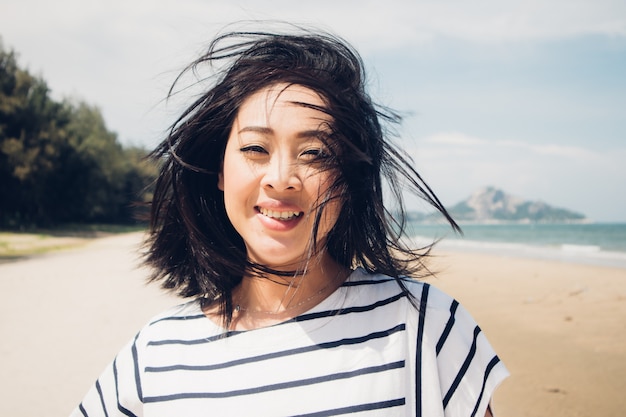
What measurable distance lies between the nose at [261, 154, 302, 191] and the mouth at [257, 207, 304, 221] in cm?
7

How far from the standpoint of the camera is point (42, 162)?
97.3 feet

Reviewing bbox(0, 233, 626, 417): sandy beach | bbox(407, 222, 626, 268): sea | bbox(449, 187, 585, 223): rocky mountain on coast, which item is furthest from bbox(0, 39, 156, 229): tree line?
bbox(449, 187, 585, 223): rocky mountain on coast

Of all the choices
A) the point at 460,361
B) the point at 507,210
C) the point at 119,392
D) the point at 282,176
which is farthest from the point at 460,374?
the point at 507,210

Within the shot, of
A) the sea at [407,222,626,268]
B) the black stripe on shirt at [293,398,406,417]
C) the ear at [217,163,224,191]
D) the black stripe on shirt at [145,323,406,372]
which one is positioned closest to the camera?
the black stripe on shirt at [293,398,406,417]

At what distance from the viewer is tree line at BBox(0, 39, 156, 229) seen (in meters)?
28.6

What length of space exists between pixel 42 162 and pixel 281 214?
3275 cm

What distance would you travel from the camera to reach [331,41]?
1660 mm

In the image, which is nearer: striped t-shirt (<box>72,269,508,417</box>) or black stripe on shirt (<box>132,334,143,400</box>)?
striped t-shirt (<box>72,269,508,417</box>)

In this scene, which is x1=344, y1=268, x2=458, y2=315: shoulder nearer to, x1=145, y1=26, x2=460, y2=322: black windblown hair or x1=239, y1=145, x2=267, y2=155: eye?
x1=145, y1=26, x2=460, y2=322: black windblown hair

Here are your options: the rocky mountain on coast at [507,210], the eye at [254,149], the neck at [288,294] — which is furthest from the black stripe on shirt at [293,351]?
the rocky mountain on coast at [507,210]

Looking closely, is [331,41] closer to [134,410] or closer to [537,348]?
[134,410]

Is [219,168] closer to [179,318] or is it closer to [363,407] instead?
[179,318]

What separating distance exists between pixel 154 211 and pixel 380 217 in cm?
84

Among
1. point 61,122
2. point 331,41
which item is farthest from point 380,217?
point 61,122
